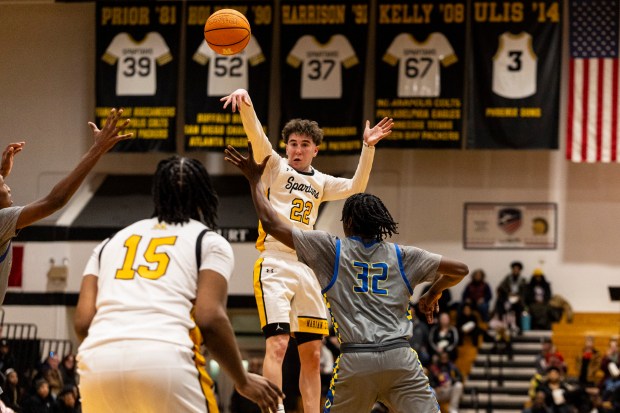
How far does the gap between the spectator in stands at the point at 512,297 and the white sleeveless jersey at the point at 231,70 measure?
322 inches

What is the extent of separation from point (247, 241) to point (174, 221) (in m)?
19.4

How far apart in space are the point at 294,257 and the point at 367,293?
2.32 m

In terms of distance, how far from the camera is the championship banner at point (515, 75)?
80.9 feet

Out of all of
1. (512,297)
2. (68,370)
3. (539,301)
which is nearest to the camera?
(68,370)

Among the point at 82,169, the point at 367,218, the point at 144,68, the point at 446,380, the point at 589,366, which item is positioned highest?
the point at 144,68

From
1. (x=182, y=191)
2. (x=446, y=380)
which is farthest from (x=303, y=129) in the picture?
→ (x=446, y=380)

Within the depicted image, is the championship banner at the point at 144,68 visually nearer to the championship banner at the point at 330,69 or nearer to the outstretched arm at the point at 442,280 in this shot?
the championship banner at the point at 330,69

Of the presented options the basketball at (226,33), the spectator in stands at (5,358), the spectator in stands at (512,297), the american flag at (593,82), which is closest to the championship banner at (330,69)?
the american flag at (593,82)

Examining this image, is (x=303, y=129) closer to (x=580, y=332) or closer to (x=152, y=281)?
(x=152, y=281)

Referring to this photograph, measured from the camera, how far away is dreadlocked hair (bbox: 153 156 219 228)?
18.4 ft

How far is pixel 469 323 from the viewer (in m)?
25.5

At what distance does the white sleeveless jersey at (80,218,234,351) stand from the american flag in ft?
68.5

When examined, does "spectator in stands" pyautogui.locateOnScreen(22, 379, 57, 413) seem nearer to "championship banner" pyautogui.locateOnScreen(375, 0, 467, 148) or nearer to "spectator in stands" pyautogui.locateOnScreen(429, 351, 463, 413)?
"spectator in stands" pyautogui.locateOnScreen(429, 351, 463, 413)

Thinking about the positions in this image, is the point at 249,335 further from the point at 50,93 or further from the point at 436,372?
the point at 50,93
